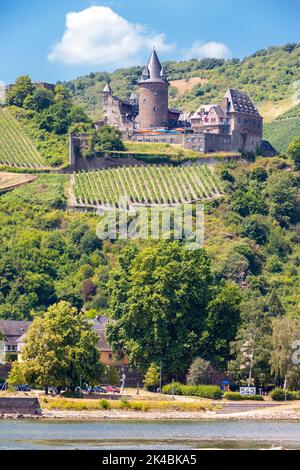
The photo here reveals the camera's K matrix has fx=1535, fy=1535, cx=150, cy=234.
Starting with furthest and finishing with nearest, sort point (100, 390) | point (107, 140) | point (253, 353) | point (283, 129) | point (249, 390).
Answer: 1. point (283, 129)
2. point (107, 140)
3. point (253, 353)
4. point (249, 390)
5. point (100, 390)

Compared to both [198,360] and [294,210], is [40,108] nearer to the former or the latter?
[294,210]

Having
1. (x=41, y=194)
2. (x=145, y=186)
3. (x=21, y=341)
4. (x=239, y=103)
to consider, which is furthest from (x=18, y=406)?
(x=239, y=103)

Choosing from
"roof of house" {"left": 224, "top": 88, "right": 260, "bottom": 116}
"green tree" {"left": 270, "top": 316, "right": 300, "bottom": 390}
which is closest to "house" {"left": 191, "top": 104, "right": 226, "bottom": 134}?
"roof of house" {"left": 224, "top": 88, "right": 260, "bottom": 116}

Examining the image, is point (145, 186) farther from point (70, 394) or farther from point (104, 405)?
point (104, 405)

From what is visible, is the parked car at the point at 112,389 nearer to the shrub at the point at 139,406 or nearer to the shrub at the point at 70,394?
the shrub at the point at 70,394

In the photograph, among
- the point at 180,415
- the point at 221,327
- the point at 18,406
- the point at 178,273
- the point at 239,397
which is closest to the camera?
the point at 18,406

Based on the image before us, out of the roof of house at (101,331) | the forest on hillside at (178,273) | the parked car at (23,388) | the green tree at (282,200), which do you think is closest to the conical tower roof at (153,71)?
the forest on hillside at (178,273)
